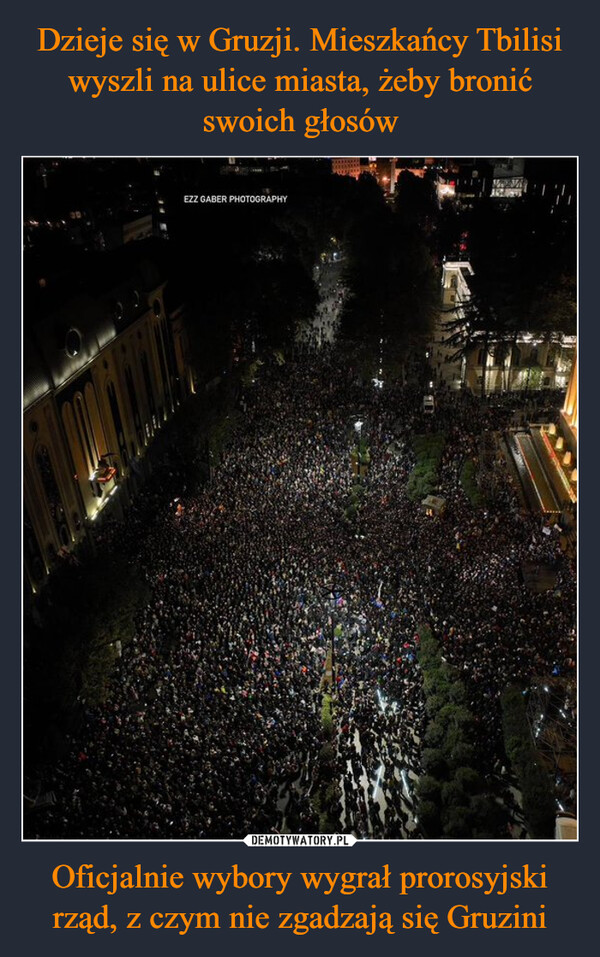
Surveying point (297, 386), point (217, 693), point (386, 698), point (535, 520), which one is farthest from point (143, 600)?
point (297, 386)

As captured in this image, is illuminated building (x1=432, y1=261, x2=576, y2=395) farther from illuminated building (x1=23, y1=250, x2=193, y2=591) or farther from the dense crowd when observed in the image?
illuminated building (x1=23, y1=250, x2=193, y2=591)

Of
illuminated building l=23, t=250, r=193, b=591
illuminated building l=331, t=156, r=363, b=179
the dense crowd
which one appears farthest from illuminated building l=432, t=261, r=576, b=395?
illuminated building l=331, t=156, r=363, b=179

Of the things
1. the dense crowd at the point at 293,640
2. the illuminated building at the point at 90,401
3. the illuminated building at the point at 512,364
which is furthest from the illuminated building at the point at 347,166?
the dense crowd at the point at 293,640

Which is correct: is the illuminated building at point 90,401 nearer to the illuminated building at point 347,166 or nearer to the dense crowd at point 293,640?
the dense crowd at point 293,640

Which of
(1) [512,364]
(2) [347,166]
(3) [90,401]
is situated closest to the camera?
(3) [90,401]

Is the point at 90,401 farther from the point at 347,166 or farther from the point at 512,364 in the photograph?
the point at 347,166

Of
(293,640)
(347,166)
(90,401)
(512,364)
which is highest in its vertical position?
(347,166)

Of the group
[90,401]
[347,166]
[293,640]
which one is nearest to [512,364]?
[90,401]
